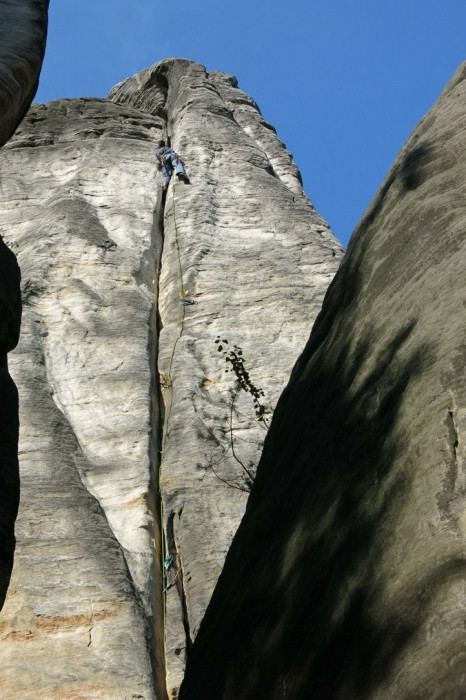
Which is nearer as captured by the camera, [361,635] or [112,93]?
[361,635]

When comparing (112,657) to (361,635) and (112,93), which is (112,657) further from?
(112,93)

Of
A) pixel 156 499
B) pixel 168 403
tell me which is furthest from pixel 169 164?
pixel 156 499

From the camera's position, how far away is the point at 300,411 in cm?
456

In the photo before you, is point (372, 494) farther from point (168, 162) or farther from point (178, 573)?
point (168, 162)

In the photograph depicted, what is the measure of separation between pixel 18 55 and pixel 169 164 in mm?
10508

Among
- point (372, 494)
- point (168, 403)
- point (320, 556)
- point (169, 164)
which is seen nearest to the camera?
point (372, 494)

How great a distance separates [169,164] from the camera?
14875 millimetres

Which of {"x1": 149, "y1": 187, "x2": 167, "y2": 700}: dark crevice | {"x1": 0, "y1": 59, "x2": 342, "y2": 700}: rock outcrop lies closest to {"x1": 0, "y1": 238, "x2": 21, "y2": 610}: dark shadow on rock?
{"x1": 0, "y1": 59, "x2": 342, "y2": 700}: rock outcrop

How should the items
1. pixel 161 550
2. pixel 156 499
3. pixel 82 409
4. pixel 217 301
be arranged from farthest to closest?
1. pixel 217 301
2. pixel 82 409
3. pixel 156 499
4. pixel 161 550

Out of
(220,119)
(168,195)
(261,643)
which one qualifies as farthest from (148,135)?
(261,643)

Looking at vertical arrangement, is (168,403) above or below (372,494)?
above

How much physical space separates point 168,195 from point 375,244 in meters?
9.76

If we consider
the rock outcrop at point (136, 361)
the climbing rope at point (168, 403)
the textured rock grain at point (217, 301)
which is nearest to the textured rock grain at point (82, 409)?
the rock outcrop at point (136, 361)

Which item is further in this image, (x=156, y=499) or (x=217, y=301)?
(x=217, y=301)
